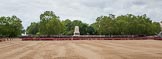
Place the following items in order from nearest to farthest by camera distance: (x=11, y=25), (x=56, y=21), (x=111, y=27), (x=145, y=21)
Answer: (x=56, y=21)
(x=11, y=25)
(x=111, y=27)
(x=145, y=21)

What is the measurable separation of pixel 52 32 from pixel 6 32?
18.5 metres

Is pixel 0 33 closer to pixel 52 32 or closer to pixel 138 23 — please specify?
pixel 52 32

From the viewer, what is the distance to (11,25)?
122312 millimetres

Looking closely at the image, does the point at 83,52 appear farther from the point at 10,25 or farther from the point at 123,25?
the point at 123,25

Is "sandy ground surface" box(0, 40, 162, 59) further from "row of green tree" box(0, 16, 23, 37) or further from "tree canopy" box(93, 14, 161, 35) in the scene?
"tree canopy" box(93, 14, 161, 35)

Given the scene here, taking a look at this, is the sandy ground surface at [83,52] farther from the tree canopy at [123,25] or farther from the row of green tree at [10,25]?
the tree canopy at [123,25]

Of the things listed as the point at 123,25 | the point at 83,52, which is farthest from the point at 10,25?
the point at 83,52

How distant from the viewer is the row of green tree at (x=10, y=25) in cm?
12069

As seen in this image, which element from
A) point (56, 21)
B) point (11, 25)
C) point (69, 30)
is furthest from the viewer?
point (69, 30)

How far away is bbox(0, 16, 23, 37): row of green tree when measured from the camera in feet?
396

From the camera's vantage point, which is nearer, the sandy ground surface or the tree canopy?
the sandy ground surface

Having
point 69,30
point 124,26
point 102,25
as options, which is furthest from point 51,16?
point 69,30

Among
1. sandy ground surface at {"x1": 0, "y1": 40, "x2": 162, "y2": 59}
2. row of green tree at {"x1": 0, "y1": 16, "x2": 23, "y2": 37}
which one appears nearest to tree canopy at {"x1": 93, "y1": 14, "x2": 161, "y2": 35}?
row of green tree at {"x1": 0, "y1": 16, "x2": 23, "y2": 37}

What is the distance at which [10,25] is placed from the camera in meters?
122
